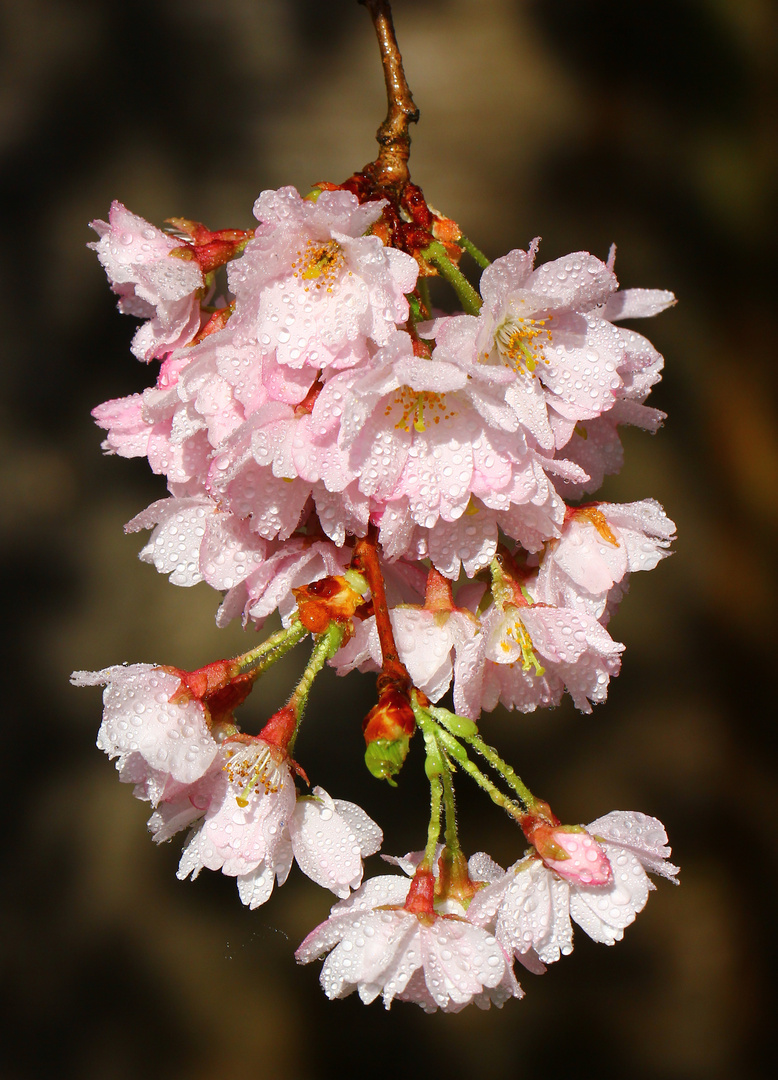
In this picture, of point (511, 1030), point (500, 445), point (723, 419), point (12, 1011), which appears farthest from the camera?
point (723, 419)

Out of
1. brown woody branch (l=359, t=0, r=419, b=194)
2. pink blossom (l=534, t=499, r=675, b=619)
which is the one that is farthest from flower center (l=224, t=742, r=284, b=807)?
brown woody branch (l=359, t=0, r=419, b=194)

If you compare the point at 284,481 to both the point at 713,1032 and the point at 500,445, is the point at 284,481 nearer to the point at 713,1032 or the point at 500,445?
the point at 500,445

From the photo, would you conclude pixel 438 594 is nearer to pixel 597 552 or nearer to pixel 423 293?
pixel 597 552

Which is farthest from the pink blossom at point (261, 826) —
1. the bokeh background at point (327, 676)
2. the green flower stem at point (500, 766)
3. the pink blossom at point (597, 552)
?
the bokeh background at point (327, 676)

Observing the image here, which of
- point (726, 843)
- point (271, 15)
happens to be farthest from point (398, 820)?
point (271, 15)

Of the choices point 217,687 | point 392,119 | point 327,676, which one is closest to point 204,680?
point 217,687

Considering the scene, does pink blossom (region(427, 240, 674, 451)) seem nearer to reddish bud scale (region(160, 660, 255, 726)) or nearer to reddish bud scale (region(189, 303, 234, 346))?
reddish bud scale (region(189, 303, 234, 346))
